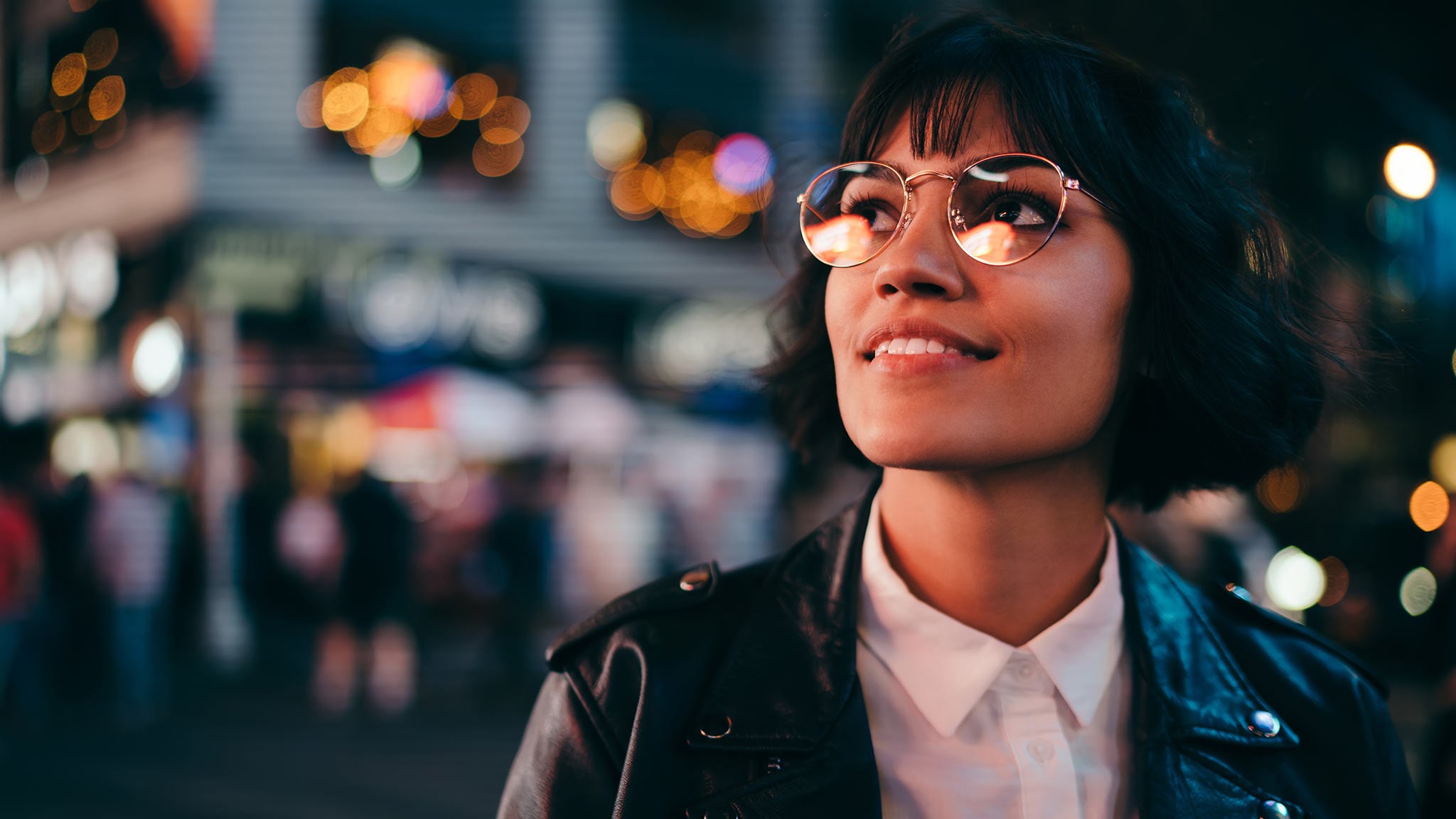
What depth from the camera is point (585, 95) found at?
15.9 m

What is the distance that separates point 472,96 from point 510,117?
552mm

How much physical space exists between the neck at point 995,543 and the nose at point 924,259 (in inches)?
10.0

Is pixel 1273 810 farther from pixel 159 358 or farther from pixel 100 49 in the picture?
pixel 100 49

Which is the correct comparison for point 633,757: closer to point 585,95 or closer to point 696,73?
point 585,95

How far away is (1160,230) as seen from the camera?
5.43 ft

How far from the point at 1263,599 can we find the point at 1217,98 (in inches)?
235

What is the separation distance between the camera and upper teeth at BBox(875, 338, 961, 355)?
4.97ft

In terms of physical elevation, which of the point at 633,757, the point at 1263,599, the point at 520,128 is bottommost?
the point at 1263,599

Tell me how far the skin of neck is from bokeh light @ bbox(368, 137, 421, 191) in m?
13.9

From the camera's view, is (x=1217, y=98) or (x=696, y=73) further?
(x=696, y=73)

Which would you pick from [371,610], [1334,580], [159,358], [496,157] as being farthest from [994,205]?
[496,157]

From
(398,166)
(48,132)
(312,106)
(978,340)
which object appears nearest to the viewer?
(978,340)

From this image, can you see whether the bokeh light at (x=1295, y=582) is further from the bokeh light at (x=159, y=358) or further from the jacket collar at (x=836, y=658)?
the bokeh light at (x=159, y=358)

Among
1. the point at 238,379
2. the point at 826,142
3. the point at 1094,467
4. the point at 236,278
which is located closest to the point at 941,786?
the point at 1094,467
